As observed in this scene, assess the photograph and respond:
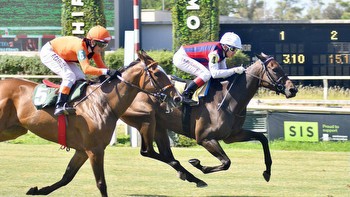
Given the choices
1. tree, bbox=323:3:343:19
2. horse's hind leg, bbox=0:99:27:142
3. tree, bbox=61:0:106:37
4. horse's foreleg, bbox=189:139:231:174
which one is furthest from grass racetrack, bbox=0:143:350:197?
tree, bbox=323:3:343:19

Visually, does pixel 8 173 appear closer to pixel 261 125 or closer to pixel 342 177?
pixel 342 177

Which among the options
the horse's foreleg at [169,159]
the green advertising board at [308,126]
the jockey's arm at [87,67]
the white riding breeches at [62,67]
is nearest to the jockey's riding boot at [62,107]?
the white riding breeches at [62,67]

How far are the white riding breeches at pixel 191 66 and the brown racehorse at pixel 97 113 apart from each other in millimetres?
1975

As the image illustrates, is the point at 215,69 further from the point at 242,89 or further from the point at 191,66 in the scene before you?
the point at 191,66

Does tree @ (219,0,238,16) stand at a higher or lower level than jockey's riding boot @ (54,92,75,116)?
lower

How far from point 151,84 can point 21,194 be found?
6.51 ft

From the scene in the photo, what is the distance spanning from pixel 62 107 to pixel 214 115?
2.39m

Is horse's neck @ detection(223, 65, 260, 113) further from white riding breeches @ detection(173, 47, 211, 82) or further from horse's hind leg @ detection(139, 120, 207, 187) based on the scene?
horse's hind leg @ detection(139, 120, 207, 187)

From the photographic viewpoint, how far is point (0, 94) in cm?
943

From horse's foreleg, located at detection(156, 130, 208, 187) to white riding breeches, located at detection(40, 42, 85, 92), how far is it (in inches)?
66.2

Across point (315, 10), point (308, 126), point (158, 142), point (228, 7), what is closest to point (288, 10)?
point (315, 10)

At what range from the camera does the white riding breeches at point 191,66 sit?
36.3ft

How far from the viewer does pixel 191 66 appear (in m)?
11.4

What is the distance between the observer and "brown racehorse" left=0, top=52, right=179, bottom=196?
894 centimetres
